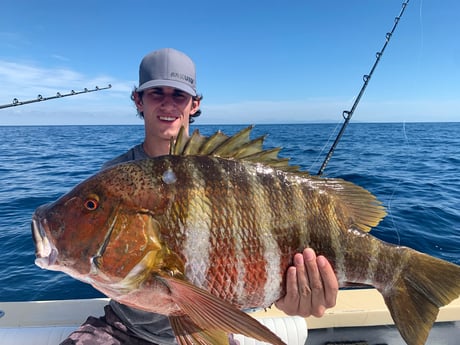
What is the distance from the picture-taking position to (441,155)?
19.8m

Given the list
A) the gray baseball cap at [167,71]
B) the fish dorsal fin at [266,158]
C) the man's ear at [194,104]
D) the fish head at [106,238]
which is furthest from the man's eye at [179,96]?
the fish head at [106,238]

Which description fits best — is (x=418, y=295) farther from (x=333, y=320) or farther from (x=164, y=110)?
(x=164, y=110)

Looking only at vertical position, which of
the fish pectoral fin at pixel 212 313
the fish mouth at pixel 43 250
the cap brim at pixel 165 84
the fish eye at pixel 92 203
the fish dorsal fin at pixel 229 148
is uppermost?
the cap brim at pixel 165 84

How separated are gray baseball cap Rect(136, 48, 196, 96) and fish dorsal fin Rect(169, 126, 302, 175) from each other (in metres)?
1.08

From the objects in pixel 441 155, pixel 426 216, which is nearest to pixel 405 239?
pixel 426 216

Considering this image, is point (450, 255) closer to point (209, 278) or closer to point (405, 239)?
point (405, 239)

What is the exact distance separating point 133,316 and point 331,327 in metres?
2.06

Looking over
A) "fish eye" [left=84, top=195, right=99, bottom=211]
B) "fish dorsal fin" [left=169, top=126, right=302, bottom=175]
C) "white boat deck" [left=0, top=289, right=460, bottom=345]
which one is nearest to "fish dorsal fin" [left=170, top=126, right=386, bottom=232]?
"fish dorsal fin" [left=169, top=126, right=302, bottom=175]

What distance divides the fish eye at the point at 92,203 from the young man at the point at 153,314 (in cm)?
112

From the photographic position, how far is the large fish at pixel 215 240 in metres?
1.62

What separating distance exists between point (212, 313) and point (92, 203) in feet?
2.71

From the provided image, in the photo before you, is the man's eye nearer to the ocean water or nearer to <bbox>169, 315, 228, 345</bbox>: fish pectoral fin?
<bbox>169, 315, 228, 345</bbox>: fish pectoral fin

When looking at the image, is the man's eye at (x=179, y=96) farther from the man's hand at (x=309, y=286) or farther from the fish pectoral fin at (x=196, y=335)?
the fish pectoral fin at (x=196, y=335)

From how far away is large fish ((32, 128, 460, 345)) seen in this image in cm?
162
